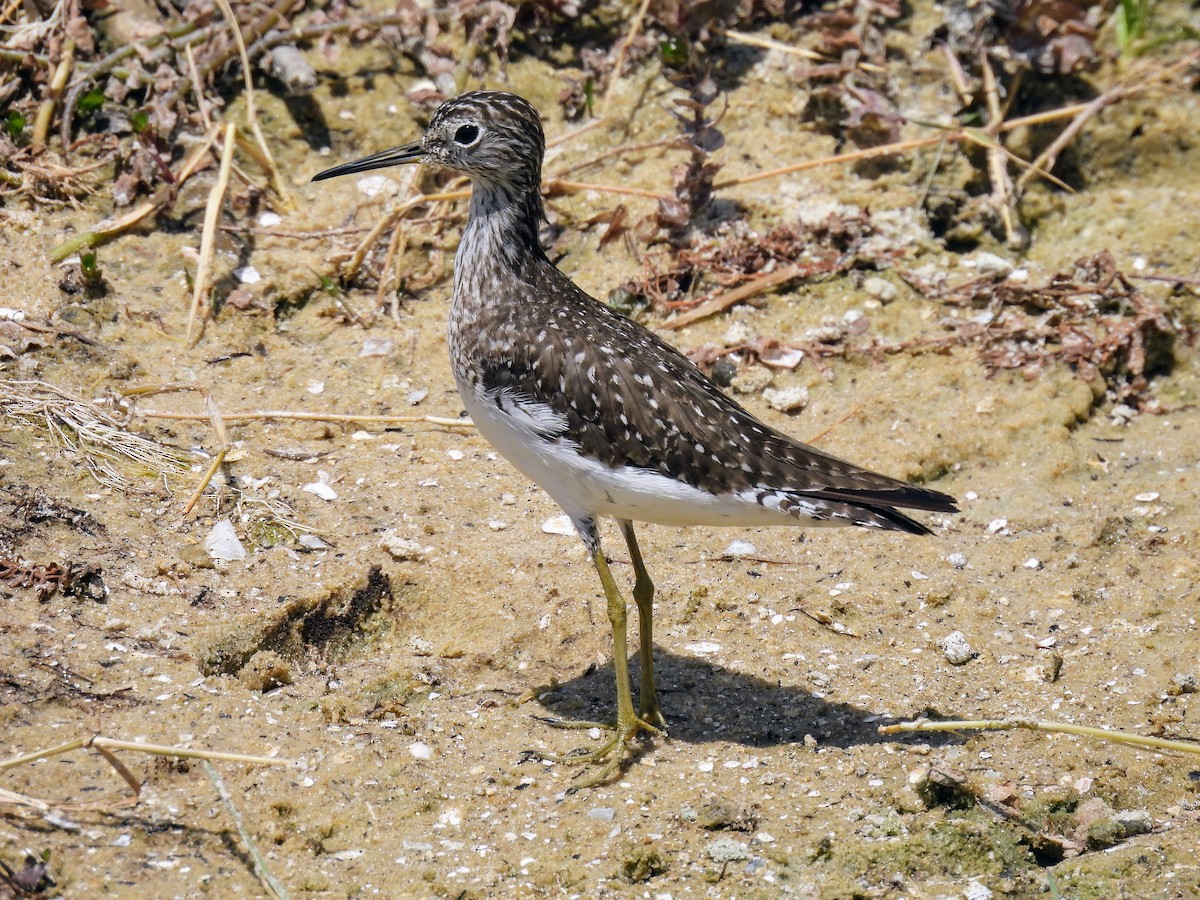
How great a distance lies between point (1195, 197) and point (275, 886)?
691 centimetres

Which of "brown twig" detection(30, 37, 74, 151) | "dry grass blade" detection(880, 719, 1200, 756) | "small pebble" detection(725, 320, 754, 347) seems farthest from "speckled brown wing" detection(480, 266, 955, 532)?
"brown twig" detection(30, 37, 74, 151)

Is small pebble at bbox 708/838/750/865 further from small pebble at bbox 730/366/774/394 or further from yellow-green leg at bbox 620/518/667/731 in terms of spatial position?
small pebble at bbox 730/366/774/394

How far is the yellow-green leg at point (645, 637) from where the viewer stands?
551 centimetres

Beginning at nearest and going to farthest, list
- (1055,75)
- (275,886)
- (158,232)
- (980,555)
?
(275,886), (980,555), (158,232), (1055,75)

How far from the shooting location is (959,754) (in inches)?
201

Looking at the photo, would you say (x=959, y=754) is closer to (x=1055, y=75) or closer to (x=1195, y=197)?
(x=1195, y=197)

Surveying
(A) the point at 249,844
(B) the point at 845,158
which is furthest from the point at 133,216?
(A) the point at 249,844

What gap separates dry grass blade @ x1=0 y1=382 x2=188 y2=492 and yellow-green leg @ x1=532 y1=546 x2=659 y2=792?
2.24m

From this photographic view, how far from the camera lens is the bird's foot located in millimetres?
5078

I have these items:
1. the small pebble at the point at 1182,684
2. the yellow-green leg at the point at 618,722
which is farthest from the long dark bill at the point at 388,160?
the small pebble at the point at 1182,684

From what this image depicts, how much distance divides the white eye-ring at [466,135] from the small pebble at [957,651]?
3023 mm

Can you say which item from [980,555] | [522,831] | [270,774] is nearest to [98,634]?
[270,774]

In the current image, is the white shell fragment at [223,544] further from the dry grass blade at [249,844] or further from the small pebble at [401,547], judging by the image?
the dry grass blade at [249,844]

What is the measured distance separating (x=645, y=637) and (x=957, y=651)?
137 centimetres
